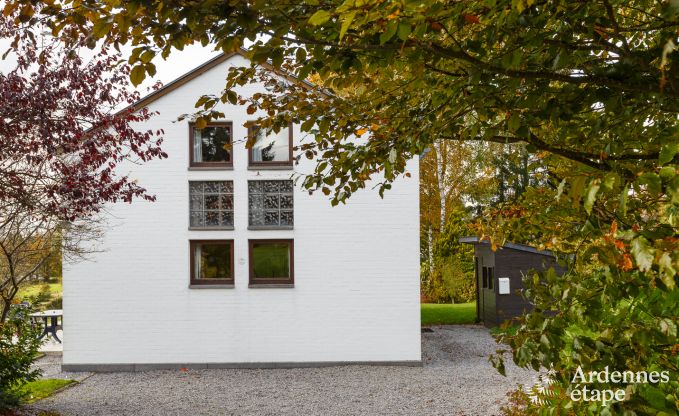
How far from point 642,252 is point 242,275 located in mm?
11034

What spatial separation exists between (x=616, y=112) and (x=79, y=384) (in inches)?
420

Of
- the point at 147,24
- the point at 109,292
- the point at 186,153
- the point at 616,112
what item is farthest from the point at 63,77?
the point at 109,292

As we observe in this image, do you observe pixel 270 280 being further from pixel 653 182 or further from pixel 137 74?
pixel 653 182

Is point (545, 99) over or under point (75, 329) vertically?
over

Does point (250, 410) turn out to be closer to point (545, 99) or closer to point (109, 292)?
point (109, 292)

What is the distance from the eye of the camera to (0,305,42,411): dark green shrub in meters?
7.54

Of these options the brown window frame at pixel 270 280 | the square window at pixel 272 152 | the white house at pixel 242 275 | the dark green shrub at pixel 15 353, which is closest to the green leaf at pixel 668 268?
the dark green shrub at pixel 15 353

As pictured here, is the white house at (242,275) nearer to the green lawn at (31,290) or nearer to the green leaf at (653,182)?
the green lawn at (31,290)

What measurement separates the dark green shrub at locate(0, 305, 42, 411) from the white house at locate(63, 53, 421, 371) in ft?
13.2

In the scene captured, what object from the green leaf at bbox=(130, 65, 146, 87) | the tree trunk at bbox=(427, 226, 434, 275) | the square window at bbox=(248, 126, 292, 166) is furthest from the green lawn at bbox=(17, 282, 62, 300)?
the tree trunk at bbox=(427, 226, 434, 275)

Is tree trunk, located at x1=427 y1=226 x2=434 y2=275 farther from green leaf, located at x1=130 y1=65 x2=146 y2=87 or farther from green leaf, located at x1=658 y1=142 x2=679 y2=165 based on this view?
green leaf, located at x1=658 y1=142 x2=679 y2=165

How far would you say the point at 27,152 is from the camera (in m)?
6.01

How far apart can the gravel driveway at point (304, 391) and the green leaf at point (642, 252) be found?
7322 millimetres

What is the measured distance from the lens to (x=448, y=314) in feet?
63.7
